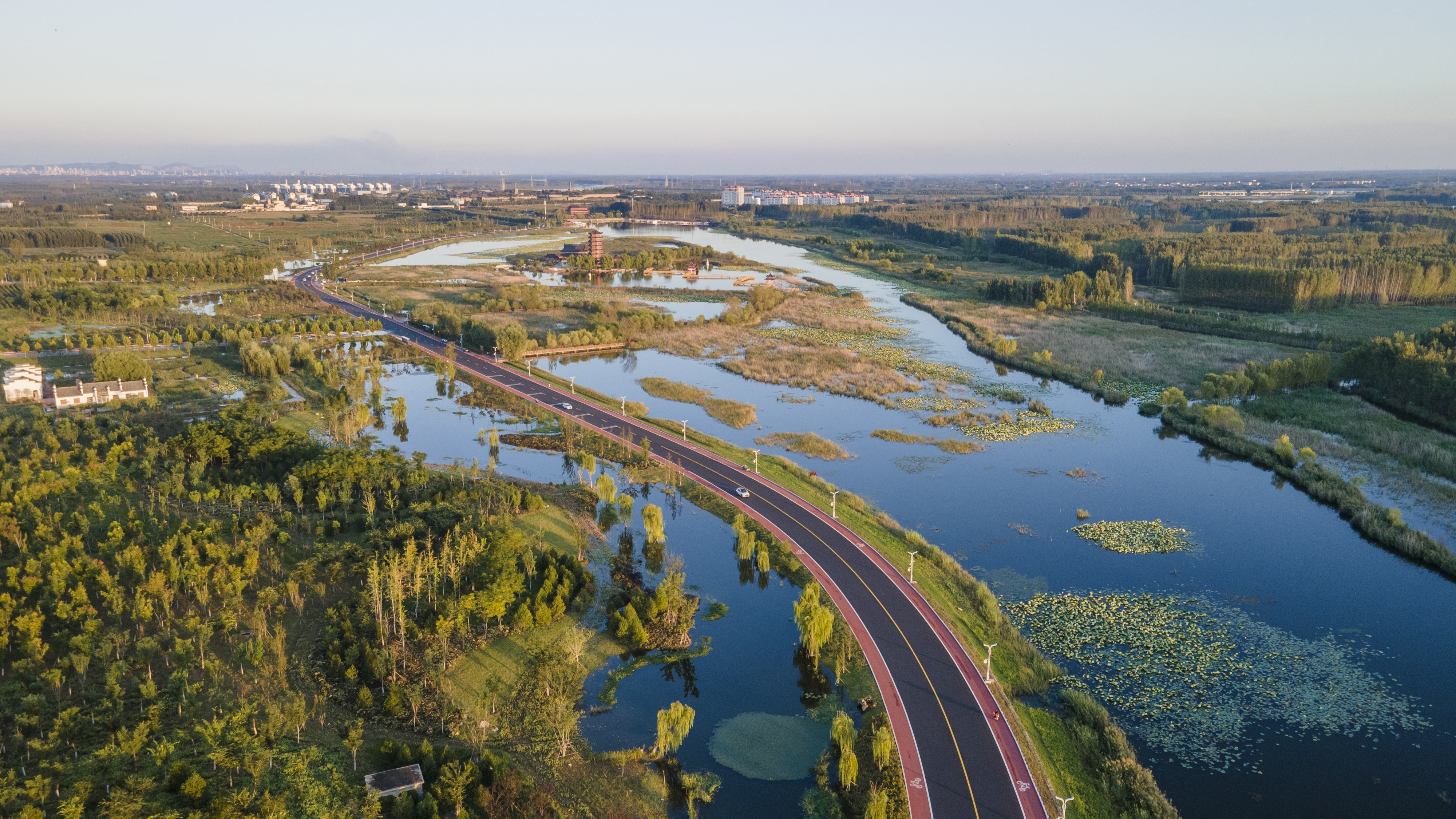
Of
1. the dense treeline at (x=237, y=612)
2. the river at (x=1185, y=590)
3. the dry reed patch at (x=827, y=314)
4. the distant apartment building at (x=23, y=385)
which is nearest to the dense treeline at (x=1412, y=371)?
the river at (x=1185, y=590)

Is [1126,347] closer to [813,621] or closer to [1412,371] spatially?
[1412,371]

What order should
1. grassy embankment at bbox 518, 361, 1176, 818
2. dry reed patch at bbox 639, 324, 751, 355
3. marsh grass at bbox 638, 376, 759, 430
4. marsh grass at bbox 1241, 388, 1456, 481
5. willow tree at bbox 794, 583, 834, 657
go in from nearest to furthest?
grassy embankment at bbox 518, 361, 1176, 818
willow tree at bbox 794, 583, 834, 657
marsh grass at bbox 1241, 388, 1456, 481
marsh grass at bbox 638, 376, 759, 430
dry reed patch at bbox 639, 324, 751, 355

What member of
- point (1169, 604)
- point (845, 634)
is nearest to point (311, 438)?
point (845, 634)

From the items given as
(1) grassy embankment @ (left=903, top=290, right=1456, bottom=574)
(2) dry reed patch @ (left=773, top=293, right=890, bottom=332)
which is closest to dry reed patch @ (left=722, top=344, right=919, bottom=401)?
(2) dry reed patch @ (left=773, top=293, right=890, bottom=332)

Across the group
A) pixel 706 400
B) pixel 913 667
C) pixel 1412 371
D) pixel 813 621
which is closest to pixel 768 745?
pixel 813 621

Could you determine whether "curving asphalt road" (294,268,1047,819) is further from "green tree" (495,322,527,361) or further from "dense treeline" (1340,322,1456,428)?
"dense treeline" (1340,322,1456,428)

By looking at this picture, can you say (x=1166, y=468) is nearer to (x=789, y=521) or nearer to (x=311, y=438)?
(x=789, y=521)
